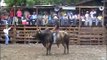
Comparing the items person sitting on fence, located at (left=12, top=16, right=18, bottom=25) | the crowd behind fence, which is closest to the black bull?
the crowd behind fence

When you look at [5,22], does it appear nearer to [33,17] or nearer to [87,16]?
[33,17]

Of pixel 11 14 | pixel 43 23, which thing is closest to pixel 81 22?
pixel 43 23

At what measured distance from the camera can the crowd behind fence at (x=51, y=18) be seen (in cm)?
2569

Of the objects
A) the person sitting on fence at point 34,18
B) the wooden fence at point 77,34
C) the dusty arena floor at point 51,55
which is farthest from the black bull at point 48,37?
the wooden fence at point 77,34

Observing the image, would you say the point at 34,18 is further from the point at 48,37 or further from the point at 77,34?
the point at 48,37

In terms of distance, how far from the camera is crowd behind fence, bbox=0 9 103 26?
2569 centimetres

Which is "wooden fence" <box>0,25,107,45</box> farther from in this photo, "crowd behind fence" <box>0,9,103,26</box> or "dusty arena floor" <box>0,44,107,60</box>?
"dusty arena floor" <box>0,44,107,60</box>

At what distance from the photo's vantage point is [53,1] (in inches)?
1640

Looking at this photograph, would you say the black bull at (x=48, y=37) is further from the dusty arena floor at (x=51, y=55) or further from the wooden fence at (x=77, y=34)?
the wooden fence at (x=77, y=34)

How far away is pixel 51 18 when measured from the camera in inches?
1024

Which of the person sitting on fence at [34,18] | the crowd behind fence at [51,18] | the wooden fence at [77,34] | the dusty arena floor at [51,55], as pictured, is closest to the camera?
the dusty arena floor at [51,55]

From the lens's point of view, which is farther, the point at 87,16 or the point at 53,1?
the point at 53,1

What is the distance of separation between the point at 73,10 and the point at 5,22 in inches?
208

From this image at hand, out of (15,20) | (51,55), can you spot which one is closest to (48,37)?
(51,55)
